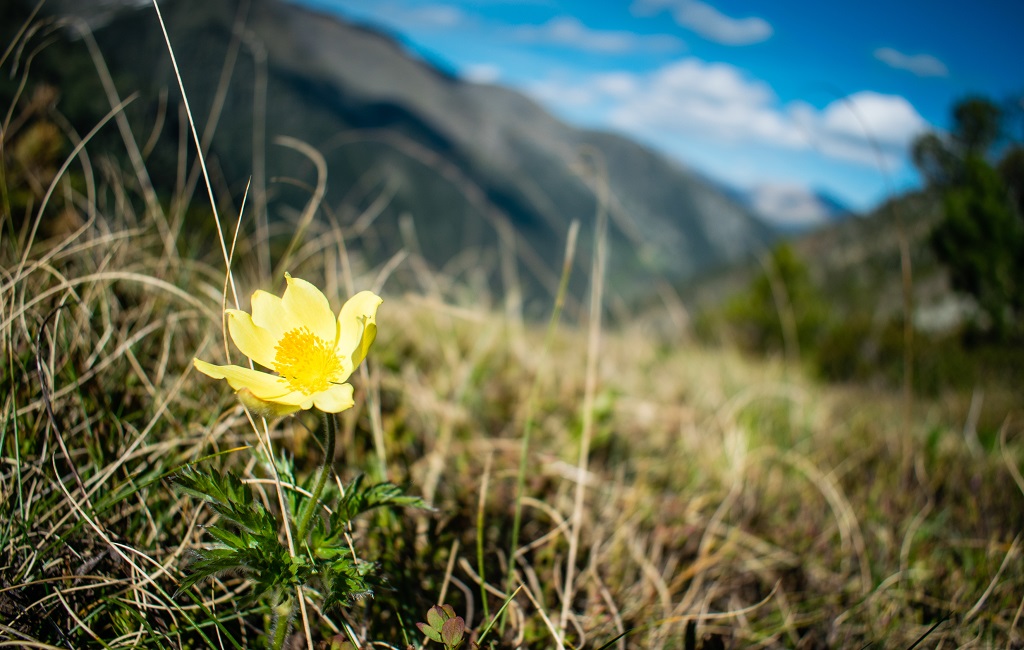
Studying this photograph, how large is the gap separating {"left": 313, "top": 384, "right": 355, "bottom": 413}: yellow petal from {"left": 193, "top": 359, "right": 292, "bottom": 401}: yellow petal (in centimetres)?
6

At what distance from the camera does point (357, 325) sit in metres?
0.83

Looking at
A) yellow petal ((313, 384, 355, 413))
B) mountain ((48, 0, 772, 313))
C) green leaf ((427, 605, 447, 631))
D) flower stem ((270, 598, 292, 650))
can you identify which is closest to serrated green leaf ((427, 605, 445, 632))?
green leaf ((427, 605, 447, 631))

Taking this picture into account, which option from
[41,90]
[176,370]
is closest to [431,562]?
[176,370]

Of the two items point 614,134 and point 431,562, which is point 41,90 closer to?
point 431,562

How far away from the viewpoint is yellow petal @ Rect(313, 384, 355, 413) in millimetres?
696

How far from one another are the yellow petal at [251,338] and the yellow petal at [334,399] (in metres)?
0.17

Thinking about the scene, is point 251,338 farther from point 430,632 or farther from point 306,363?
point 430,632

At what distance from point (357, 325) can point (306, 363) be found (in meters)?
0.10

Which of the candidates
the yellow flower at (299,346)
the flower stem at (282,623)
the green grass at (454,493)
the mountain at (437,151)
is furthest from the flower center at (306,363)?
the mountain at (437,151)

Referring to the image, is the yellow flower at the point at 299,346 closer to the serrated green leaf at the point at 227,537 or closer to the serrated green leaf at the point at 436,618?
the serrated green leaf at the point at 227,537

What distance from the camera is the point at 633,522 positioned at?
155 centimetres

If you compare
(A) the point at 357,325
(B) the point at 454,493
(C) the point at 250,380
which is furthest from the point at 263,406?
(B) the point at 454,493

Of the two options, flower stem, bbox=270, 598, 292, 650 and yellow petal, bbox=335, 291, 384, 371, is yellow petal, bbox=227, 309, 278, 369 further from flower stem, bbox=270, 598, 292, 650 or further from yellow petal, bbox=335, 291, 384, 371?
flower stem, bbox=270, 598, 292, 650

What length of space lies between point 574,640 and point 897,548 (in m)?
1.25
